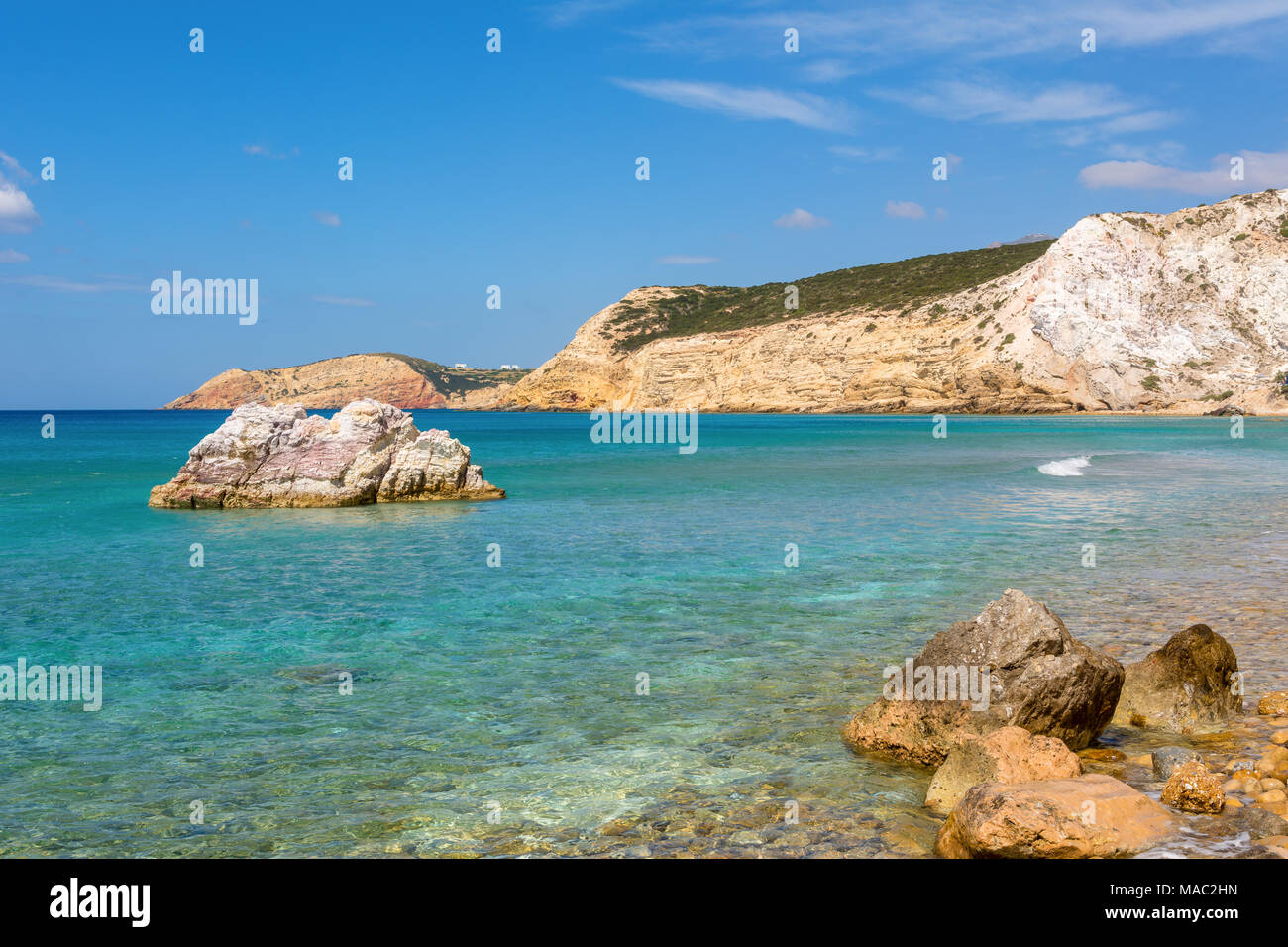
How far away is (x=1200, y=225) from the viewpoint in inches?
3730

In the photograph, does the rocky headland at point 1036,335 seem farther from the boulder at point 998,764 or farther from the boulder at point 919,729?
→ the boulder at point 998,764

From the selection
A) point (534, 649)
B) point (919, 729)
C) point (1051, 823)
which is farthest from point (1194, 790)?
point (534, 649)

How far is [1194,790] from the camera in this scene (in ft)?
18.5

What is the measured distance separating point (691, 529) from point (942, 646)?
499 inches

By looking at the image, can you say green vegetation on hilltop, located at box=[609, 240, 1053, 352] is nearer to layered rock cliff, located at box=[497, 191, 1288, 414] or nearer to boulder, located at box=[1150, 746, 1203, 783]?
layered rock cliff, located at box=[497, 191, 1288, 414]

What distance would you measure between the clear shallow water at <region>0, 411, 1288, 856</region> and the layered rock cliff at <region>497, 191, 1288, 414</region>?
73.6 metres

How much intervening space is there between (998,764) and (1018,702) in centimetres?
118

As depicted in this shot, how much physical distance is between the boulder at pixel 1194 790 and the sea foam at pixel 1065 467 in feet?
95.3

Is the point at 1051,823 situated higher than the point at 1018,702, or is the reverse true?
the point at 1018,702

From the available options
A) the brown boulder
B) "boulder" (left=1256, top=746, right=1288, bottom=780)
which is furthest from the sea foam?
"boulder" (left=1256, top=746, right=1288, bottom=780)

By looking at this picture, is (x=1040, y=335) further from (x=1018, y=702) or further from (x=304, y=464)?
(x=1018, y=702)

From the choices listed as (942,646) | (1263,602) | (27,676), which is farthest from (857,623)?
(27,676)

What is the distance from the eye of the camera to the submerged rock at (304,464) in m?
25.8
